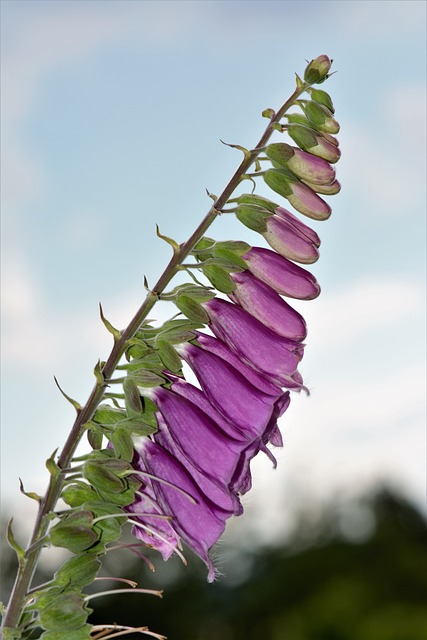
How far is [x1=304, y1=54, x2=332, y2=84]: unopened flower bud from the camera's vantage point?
3.77ft

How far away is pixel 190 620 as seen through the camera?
39.4ft

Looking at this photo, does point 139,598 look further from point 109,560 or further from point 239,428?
point 239,428

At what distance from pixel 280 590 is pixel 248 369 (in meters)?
11.5

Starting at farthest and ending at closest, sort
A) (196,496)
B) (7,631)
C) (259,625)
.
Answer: (259,625)
(196,496)
(7,631)

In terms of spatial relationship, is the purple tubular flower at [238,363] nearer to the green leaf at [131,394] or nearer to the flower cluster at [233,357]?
the flower cluster at [233,357]

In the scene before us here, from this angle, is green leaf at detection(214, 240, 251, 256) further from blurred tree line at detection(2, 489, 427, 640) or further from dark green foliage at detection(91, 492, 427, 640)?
dark green foliage at detection(91, 492, 427, 640)

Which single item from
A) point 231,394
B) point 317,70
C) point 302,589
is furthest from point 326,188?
point 302,589

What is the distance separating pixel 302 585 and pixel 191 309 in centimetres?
1142

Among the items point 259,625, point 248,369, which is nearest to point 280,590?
point 259,625

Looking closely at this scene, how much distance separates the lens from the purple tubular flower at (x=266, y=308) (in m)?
1.12

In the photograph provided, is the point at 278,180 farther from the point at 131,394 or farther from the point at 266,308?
the point at 131,394

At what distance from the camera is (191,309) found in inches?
43.0

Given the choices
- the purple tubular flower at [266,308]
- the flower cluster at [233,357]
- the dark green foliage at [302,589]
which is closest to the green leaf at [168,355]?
the flower cluster at [233,357]

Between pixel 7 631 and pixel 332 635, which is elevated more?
pixel 7 631
